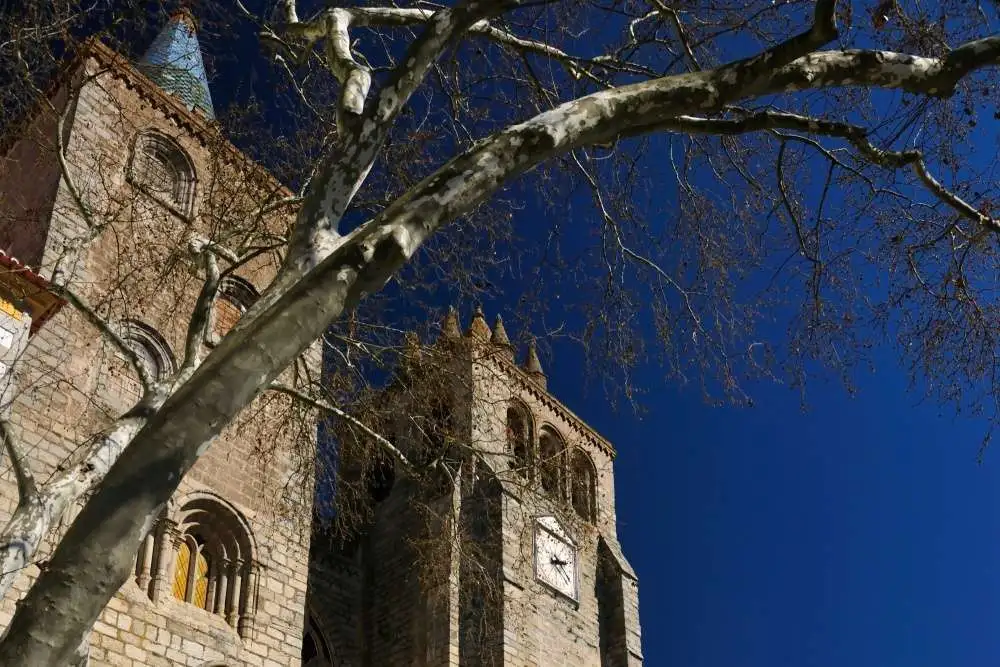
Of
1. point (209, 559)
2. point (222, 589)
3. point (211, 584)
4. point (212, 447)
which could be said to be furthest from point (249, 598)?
point (212, 447)

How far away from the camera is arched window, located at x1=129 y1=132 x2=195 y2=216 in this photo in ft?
57.4

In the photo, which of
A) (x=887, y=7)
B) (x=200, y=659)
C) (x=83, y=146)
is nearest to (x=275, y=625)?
(x=200, y=659)

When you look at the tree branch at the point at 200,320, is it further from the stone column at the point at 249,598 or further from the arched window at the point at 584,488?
the arched window at the point at 584,488

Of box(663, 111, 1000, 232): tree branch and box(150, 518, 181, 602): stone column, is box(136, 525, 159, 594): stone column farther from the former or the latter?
box(663, 111, 1000, 232): tree branch

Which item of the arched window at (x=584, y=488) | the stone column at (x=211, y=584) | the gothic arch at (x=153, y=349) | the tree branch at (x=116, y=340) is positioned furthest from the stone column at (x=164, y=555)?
the arched window at (x=584, y=488)

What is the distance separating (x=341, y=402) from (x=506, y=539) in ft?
43.9

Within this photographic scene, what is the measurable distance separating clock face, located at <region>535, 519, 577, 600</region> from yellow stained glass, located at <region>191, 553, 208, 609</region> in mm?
11101

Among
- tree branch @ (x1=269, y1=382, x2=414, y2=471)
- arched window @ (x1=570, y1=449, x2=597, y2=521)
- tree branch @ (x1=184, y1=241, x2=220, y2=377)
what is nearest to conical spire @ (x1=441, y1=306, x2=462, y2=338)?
tree branch @ (x1=269, y1=382, x2=414, y2=471)

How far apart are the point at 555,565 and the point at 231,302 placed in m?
11.6

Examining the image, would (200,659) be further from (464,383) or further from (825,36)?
(825,36)

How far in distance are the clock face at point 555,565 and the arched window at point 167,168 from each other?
11.3 metres

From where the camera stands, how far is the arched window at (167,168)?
17500 millimetres

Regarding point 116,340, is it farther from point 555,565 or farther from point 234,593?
point 555,565

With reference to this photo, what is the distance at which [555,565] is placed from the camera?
83.2ft
